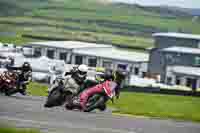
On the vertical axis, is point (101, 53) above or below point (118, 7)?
below

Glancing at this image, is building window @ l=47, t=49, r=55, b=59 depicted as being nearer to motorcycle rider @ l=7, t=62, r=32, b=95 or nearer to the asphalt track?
motorcycle rider @ l=7, t=62, r=32, b=95

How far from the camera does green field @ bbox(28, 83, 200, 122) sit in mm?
10031

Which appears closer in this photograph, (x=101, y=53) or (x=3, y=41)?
(x=3, y=41)

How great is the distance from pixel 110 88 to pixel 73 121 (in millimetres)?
2028

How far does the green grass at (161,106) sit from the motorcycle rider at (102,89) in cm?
32

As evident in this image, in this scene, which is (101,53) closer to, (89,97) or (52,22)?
(52,22)

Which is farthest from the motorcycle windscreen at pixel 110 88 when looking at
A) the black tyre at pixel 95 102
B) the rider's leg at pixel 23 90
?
the rider's leg at pixel 23 90

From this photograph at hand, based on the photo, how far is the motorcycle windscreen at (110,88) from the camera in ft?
32.9

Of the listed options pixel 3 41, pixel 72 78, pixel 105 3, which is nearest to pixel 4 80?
pixel 3 41

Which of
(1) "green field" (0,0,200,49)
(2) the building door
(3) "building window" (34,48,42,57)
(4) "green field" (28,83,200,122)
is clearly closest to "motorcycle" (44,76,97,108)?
(4) "green field" (28,83,200,122)

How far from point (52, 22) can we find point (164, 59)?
8.57 feet

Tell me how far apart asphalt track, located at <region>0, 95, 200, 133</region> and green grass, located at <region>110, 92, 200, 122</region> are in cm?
38

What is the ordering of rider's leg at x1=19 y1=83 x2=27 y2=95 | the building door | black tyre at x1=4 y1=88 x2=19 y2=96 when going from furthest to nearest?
the building door, rider's leg at x1=19 y1=83 x2=27 y2=95, black tyre at x1=4 y1=88 x2=19 y2=96

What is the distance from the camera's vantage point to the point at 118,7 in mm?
12633
